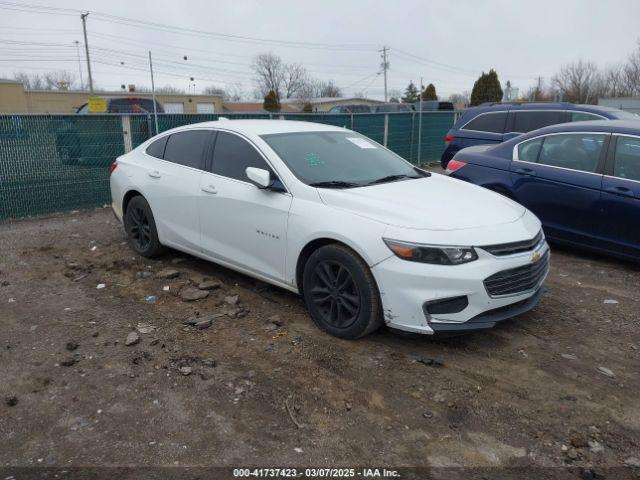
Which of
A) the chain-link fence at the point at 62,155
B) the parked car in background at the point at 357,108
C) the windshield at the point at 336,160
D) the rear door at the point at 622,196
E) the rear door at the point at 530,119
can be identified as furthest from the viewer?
the parked car in background at the point at 357,108

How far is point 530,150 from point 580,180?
855 millimetres

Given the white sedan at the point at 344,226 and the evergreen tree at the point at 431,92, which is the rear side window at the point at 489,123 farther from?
the evergreen tree at the point at 431,92

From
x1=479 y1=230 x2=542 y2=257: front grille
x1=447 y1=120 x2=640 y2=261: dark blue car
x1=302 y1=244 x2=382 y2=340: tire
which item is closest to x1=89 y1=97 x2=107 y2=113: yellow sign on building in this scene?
x1=447 y1=120 x2=640 y2=261: dark blue car

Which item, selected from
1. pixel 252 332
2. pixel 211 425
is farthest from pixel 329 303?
pixel 211 425

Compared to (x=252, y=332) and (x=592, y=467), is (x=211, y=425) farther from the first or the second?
(x=592, y=467)

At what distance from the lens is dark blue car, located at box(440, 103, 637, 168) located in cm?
945

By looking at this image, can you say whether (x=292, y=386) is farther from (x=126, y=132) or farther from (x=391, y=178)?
(x=126, y=132)

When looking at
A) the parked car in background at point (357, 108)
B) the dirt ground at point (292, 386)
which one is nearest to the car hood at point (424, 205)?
the dirt ground at point (292, 386)

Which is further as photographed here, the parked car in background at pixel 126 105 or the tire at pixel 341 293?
the parked car in background at pixel 126 105

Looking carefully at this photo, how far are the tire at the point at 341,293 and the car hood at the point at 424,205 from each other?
36 cm

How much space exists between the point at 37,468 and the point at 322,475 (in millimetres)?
1451

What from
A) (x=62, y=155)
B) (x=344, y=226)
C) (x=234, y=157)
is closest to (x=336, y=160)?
(x=234, y=157)

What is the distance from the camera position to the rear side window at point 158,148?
228 inches

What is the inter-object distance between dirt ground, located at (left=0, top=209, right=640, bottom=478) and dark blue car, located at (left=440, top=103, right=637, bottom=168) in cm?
530
